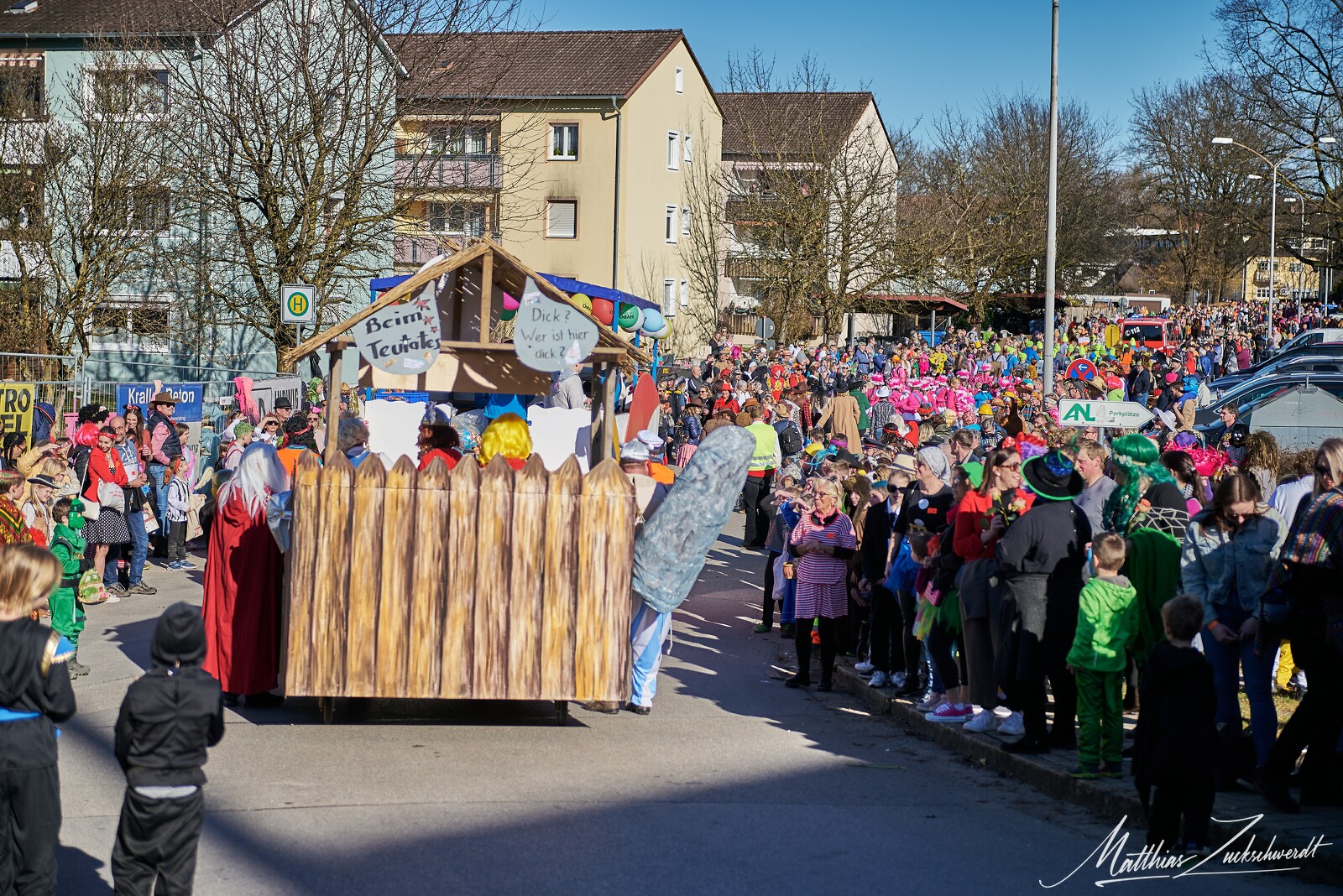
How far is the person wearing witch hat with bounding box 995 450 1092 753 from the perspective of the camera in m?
7.92

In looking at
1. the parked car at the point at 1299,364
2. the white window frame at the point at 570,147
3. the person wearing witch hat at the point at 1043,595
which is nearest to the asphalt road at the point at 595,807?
the person wearing witch hat at the point at 1043,595

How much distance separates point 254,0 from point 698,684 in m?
21.5

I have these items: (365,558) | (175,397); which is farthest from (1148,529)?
(175,397)

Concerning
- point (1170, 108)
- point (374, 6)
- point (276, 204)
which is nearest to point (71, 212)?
point (276, 204)

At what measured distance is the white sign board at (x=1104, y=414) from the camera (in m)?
13.2

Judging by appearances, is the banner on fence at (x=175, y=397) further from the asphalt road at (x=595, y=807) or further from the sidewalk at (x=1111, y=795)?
the sidewalk at (x=1111, y=795)

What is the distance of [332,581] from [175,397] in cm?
1102

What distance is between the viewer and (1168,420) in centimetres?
2039

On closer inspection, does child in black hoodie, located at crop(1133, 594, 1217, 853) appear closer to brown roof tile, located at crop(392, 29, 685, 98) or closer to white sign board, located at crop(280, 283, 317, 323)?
white sign board, located at crop(280, 283, 317, 323)

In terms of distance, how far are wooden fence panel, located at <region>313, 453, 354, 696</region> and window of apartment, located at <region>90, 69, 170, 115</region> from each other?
23327mm

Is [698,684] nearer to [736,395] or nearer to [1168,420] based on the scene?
[1168,420]

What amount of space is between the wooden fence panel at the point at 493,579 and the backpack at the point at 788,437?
38.8ft

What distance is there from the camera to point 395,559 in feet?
→ 27.5

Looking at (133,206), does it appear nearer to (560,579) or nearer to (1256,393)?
(1256,393)
